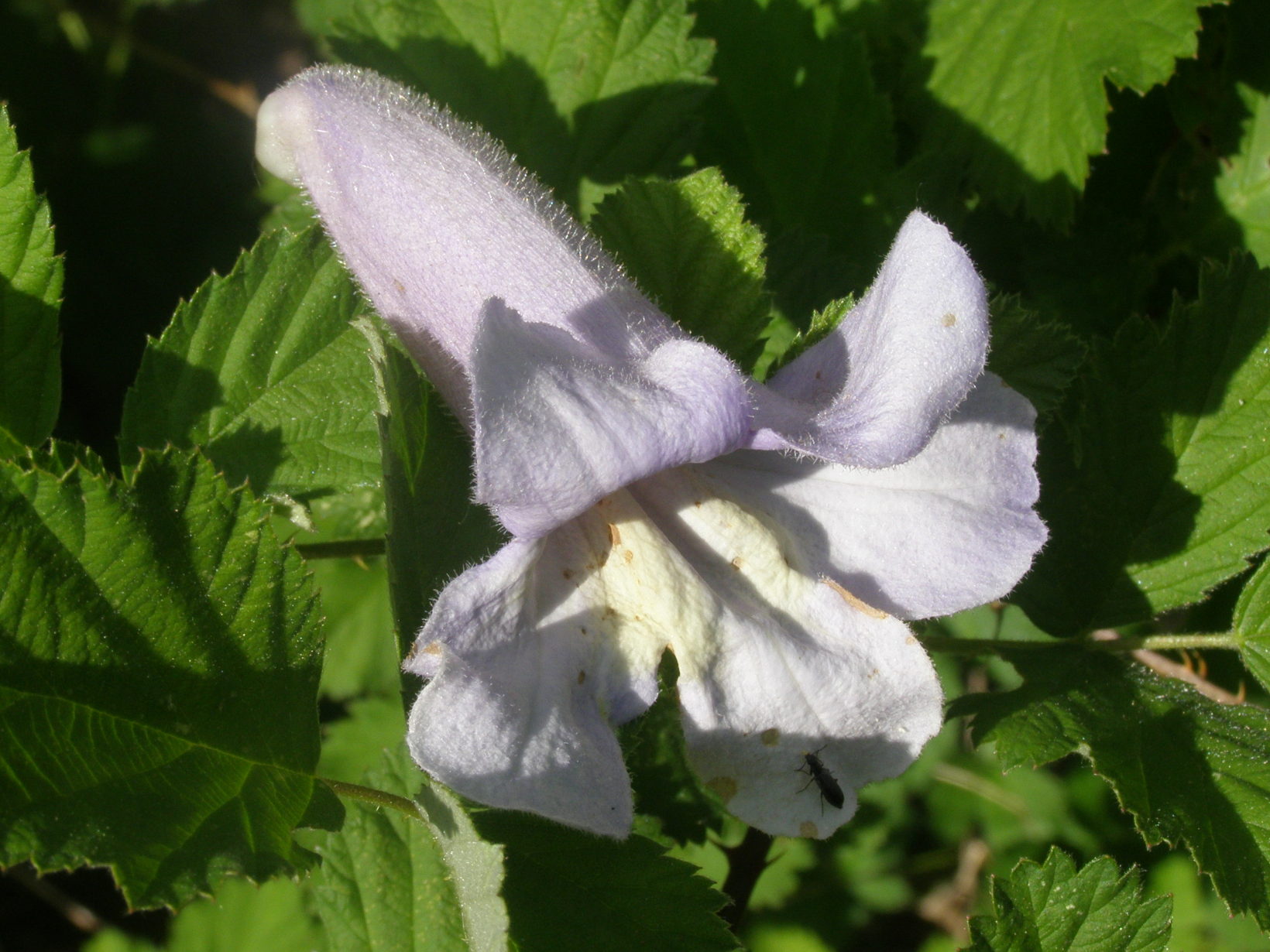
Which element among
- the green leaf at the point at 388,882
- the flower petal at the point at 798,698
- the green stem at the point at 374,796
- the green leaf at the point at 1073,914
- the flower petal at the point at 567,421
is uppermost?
the flower petal at the point at 567,421

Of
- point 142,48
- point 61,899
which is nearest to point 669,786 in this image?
point 61,899

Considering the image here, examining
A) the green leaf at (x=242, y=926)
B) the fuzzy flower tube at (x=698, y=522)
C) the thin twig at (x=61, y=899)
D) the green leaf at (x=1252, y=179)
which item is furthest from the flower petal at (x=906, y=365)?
the thin twig at (x=61, y=899)

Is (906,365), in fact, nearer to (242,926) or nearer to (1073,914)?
(1073,914)

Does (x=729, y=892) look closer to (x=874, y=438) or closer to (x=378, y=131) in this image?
(x=874, y=438)

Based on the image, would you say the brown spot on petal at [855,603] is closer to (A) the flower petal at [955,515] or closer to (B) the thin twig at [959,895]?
(A) the flower petal at [955,515]

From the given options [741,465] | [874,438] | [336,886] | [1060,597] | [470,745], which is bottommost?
[336,886]

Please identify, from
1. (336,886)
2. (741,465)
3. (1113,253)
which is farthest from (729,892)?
(1113,253)

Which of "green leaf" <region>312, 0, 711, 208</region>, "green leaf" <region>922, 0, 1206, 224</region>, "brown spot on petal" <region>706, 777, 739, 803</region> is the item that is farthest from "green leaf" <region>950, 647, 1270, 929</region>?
"green leaf" <region>312, 0, 711, 208</region>
